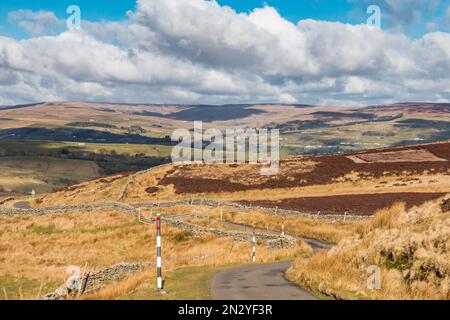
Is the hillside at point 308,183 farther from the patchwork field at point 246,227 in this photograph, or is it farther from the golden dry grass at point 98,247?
the golden dry grass at point 98,247

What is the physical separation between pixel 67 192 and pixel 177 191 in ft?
99.7

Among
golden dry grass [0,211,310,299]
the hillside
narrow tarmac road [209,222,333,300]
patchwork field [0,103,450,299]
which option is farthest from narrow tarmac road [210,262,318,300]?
the hillside

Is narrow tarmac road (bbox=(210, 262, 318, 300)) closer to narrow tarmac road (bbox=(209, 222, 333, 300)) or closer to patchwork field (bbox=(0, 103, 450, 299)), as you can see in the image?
narrow tarmac road (bbox=(209, 222, 333, 300))

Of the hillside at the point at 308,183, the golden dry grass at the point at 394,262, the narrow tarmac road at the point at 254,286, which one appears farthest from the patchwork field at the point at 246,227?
the narrow tarmac road at the point at 254,286

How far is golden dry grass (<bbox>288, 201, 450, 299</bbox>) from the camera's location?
1509 centimetres

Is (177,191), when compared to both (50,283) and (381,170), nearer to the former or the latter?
(381,170)

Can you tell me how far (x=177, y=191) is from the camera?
272ft

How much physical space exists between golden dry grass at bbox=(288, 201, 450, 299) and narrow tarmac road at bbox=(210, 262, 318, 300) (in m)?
0.71

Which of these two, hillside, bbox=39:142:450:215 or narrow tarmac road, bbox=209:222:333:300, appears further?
hillside, bbox=39:142:450:215

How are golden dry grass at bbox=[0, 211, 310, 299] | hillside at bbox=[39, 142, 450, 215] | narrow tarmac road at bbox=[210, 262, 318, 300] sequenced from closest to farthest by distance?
1. narrow tarmac road at bbox=[210, 262, 318, 300]
2. golden dry grass at bbox=[0, 211, 310, 299]
3. hillside at bbox=[39, 142, 450, 215]

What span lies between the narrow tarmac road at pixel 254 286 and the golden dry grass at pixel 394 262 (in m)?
0.71

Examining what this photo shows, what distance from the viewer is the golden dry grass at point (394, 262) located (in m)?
15.1

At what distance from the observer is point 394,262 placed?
17.5m
